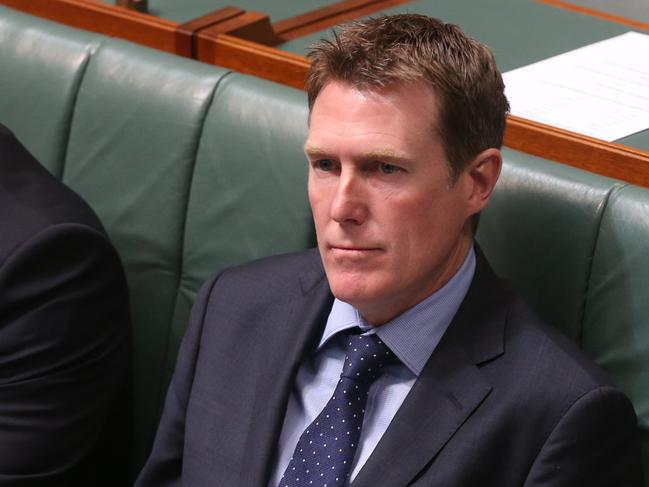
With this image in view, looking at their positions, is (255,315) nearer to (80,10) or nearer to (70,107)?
(70,107)

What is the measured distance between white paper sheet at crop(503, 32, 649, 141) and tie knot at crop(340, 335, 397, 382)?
48cm

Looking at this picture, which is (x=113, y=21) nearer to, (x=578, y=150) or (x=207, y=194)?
(x=207, y=194)

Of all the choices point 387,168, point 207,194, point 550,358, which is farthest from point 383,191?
point 207,194

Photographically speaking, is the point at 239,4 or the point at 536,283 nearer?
the point at 536,283

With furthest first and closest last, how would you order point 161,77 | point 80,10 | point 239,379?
point 80,10
point 161,77
point 239,379

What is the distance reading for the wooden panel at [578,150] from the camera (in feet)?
5.52

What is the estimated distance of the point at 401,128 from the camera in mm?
1439

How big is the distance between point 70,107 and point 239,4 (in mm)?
422

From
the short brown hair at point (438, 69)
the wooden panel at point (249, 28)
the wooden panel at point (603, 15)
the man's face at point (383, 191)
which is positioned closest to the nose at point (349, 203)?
the man's face at point (383, 191)

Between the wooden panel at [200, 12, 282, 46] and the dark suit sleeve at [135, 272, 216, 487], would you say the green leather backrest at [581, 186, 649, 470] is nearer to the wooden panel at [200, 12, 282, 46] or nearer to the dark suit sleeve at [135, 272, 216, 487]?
the dark suit sleeve at [135, 272, 216, 487]

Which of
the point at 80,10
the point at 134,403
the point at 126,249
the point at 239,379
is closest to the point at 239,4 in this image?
the point at 80,10

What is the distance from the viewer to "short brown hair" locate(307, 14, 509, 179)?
144 centimetres

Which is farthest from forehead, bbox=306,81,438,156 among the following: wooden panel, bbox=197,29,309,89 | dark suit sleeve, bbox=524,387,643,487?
wooden panel, bbox=197,29,309,89

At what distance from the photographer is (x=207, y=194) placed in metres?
1.95
